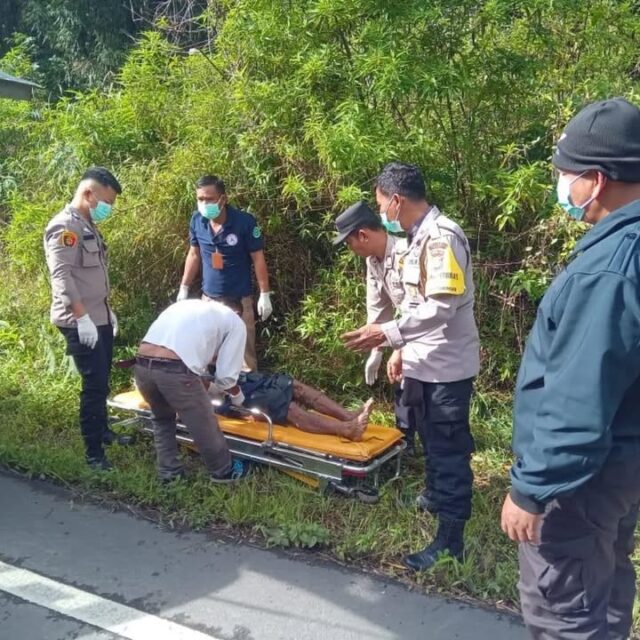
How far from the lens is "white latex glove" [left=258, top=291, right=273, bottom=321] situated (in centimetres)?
539

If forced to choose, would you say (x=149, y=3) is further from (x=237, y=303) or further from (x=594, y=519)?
(x=594, y=519)

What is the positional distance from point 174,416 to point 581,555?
9.18 feet

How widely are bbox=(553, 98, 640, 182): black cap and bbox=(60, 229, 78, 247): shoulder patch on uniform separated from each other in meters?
3.21

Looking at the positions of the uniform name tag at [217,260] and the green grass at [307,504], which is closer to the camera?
the green grass at [307,504]

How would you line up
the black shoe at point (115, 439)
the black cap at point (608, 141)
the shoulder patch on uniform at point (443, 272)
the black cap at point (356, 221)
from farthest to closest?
the black shoe at point (115, 439), the black cap at point (356, 221), the shoulder patch on uniform at point (443, 272), the black cap at point (608, 141)

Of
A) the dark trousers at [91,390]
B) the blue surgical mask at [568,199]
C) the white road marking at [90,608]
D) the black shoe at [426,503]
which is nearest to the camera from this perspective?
the blue surgical mask at [568,199]

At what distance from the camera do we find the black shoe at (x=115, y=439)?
473 cm

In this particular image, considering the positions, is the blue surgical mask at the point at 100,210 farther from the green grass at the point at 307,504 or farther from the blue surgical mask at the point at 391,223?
the blue surgical mask at the point at 391,223

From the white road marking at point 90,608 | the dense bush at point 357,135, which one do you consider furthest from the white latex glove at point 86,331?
the dense bush at point 357,135

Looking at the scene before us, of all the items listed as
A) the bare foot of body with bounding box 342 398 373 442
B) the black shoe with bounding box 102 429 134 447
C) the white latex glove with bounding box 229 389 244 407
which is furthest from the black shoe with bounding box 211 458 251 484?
the black shoe with bounding box 102 429 134 447

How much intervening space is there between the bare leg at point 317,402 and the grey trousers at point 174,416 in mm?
702

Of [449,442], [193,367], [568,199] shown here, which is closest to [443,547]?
[449,442]

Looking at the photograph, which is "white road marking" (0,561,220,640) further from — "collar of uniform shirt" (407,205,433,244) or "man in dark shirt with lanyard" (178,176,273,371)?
"man in dark shirt with lanyard" (178,176,273,371)

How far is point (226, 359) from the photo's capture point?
157 inches
